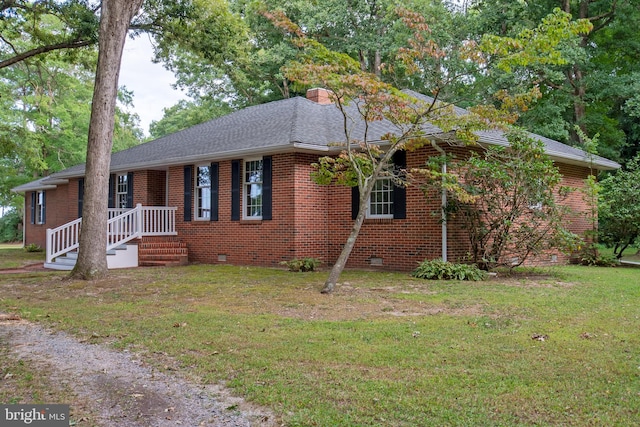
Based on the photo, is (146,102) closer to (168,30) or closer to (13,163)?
(13,163)

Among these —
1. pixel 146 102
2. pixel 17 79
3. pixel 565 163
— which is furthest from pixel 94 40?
pixel 146 102

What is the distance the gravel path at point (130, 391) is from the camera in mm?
3527

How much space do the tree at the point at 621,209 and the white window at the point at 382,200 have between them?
5.90 meters

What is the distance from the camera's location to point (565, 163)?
52.5ft

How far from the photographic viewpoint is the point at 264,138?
14320 millimetres

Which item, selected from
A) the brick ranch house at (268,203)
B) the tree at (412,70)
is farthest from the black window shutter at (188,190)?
the tree at (412,70)

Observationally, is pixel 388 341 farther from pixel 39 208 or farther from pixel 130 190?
pixel 39 208

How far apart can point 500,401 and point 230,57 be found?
48.4ft

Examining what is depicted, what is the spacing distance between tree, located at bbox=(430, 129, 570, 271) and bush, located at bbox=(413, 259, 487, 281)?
0.61 metres

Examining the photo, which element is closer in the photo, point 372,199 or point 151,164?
point 372,199

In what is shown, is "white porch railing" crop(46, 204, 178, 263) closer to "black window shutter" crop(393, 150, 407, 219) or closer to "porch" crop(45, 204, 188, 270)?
"porch" crop(45, 204, 188, 270)

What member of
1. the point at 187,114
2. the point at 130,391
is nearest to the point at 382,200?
the point at 130,391

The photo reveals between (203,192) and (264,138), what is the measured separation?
10.2ft

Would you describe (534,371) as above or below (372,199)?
below
